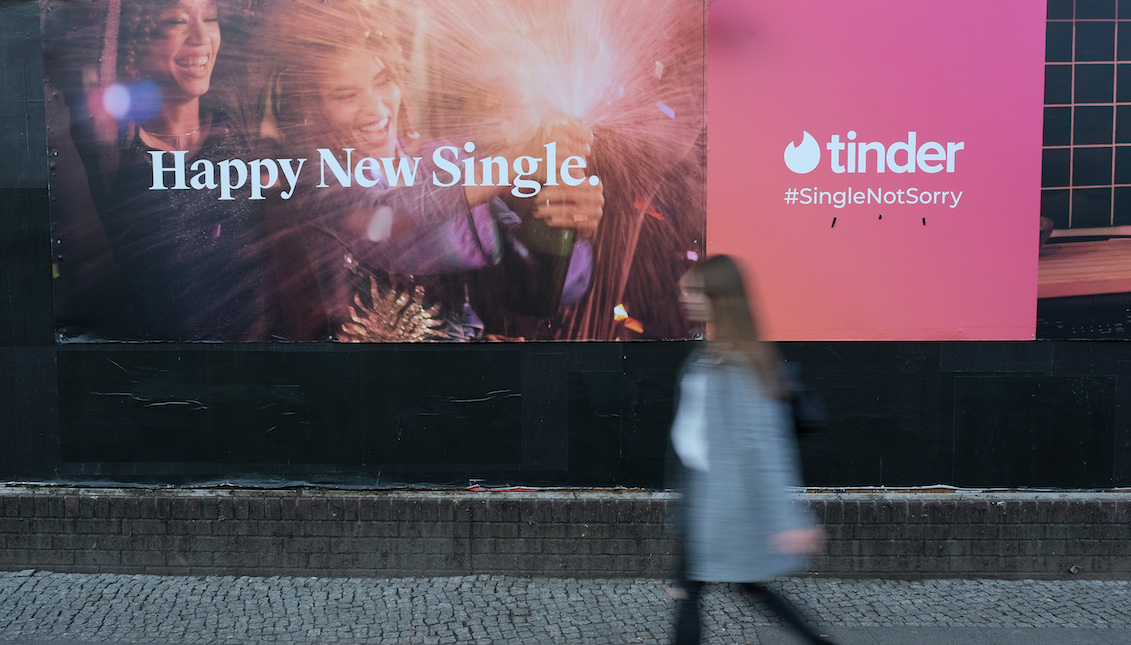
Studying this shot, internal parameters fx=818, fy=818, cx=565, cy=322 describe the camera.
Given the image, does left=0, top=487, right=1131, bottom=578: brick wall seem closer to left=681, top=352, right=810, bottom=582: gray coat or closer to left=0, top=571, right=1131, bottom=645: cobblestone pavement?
left=0, top=571, right=1131, bottom=645: cobblestone pavement

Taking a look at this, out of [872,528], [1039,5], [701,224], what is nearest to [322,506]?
[701,224]

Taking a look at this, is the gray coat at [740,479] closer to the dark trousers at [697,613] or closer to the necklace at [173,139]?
the dark trousers at [697,613]

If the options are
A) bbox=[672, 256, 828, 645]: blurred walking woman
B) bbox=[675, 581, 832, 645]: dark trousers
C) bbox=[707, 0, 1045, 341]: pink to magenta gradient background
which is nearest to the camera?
bbox=[672, 256, 828, 645]: blurred walking woman

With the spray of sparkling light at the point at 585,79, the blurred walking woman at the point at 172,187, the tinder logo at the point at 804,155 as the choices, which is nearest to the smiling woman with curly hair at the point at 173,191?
the blurred walking woman at the point at 172,187

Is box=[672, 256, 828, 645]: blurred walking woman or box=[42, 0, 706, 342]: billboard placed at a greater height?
box=[42, 0, 706, 342]: billboard

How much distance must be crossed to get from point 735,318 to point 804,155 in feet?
8.06

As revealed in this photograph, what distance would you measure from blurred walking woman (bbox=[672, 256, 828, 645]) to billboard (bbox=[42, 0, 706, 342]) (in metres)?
2.09

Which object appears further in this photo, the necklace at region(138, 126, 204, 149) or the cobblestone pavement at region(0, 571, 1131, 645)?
the necklace at region(138, 126, 204, 149)

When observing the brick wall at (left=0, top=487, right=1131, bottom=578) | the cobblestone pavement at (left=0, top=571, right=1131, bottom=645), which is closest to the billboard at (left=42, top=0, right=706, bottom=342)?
the brick wall at (left=0, top=487, right=1131, bottom=578)

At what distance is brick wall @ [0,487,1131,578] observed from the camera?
5012 mm

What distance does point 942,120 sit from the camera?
5.04 metres

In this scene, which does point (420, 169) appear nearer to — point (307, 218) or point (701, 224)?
point (307, 218)

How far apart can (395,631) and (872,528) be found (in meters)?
2.89

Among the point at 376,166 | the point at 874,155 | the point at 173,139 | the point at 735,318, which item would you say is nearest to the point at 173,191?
the point at 173,139
